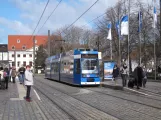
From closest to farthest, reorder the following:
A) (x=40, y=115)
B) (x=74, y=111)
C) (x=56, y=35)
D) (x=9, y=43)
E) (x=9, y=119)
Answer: (x=9, y=119)
(x=40, y=115)
(x=74, y=111)
(x=56, y=35)
(x=9, y=43)

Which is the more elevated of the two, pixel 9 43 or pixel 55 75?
pixel 9 43

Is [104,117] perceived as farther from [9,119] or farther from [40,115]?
[9,119]

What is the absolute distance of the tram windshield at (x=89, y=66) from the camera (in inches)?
1048

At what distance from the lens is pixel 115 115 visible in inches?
439

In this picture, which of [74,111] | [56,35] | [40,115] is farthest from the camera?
[56,35]

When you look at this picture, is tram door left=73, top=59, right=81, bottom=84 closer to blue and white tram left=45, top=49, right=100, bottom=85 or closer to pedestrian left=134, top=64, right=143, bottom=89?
blue and white tram left=45, top=49, right=100, bottom=85

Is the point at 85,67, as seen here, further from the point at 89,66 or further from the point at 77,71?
the point at 77,71

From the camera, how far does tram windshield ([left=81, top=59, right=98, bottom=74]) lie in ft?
87.4

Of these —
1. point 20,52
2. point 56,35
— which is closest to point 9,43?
point 20,52

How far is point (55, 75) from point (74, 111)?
25920 mm

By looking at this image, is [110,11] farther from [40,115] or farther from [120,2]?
[40,115]

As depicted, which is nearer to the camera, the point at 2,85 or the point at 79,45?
the point at 2,85

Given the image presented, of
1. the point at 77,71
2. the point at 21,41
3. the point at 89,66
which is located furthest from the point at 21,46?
the point at 89,66

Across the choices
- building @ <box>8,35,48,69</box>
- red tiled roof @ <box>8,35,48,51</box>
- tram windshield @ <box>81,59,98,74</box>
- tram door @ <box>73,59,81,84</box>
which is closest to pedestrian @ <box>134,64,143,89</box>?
tram windshield @ <box>81,59,98,74</box>
